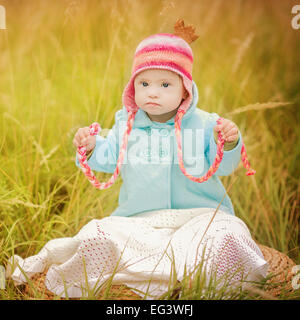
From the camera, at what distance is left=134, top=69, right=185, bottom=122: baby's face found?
140 cm

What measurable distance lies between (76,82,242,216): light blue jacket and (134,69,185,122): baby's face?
0.30 ft

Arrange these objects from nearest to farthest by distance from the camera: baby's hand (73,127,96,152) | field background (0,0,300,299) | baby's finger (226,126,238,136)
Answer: baby's finger (226,126,238,136) < baby's hand (73,127,96,152) < field background (0,0,300,299)

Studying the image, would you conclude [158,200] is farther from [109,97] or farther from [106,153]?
[109,97]

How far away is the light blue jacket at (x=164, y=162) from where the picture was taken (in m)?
1.50

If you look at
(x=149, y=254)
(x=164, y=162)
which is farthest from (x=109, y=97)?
(x=149, y=254)

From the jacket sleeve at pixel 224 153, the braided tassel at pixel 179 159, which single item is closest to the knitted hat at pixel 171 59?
the braided tassel at pixel 179 159

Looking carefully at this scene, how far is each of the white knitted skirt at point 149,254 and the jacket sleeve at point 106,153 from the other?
209 millimetres

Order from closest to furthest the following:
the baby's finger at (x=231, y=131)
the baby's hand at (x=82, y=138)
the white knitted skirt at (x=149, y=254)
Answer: the white knitted skirt at (x=149, y=254), the baby's finger at (x=231, y=131), the baby's hand at (x=82, y=138)

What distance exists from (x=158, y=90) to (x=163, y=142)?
0.64 ft

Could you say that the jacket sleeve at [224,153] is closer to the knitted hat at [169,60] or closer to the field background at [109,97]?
the knitted hat at [169,60]

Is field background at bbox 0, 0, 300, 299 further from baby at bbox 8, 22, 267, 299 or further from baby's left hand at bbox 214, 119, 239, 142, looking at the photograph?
baby's left hand at bbox 214, 119, 239, 142

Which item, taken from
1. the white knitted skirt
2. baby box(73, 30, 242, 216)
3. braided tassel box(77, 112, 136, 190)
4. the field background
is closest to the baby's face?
baby box(73, 30, 242, 216)

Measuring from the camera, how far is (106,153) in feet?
5.13

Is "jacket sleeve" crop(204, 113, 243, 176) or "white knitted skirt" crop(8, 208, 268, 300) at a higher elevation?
"jacket sleeve" crop(204, 113, 243, 176)
